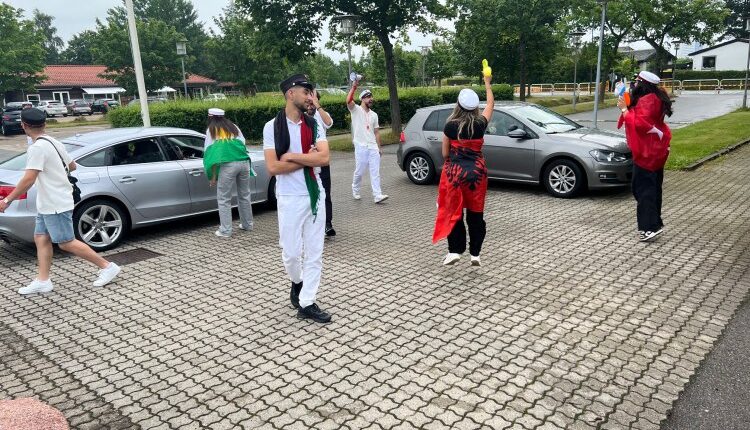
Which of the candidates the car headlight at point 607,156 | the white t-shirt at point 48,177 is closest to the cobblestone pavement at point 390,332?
the white t-shirt at point 48,177

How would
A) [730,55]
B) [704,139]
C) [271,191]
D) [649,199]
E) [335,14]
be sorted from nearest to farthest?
[649,199], [271,191], [704,139], [335,14], [730,55]

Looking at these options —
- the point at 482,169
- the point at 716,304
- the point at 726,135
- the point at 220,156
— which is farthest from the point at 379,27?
the point at 716,304

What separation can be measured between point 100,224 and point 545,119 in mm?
7477

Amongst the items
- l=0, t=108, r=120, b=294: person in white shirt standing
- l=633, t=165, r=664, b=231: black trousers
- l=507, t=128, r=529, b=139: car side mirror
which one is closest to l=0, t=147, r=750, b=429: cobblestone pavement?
l=633, t=165, r=664, b=231: black trousers

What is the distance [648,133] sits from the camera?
6.63 metres

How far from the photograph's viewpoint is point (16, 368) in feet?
13.7

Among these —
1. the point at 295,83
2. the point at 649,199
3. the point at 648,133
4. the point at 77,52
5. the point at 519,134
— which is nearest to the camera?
the point at 295,83

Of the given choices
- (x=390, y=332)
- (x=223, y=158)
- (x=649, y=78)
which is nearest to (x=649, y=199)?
(x=649, y=78)

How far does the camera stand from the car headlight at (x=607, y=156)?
9031 mm

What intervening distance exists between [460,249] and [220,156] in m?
3.49

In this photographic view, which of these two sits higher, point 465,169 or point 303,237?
point 465,169

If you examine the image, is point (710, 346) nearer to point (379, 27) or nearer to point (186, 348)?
point (186, 348)

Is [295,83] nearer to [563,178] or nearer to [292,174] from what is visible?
[292,174]

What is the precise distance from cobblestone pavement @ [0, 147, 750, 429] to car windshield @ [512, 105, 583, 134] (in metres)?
2.72
